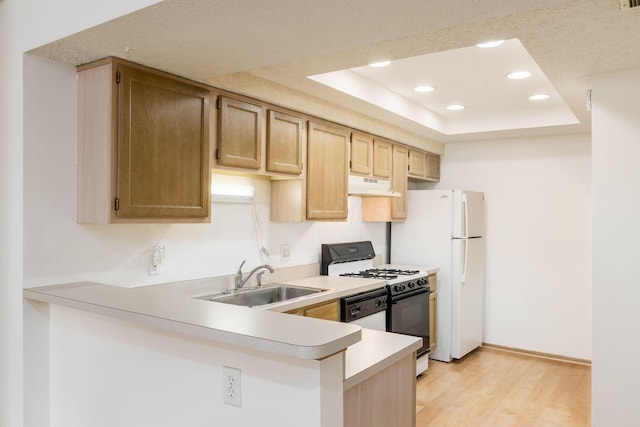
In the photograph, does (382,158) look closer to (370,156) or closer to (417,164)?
(370,156)

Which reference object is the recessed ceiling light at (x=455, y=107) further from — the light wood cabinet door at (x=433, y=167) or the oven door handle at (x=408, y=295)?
the oven door handle at (x=408, y=295)

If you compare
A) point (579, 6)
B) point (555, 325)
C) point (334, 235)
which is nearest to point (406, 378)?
point (579, 6)

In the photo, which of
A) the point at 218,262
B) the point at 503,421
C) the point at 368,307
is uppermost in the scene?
the point at 218,262

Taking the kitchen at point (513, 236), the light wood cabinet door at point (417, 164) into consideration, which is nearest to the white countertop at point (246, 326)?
the kitchen at point (513, 236)

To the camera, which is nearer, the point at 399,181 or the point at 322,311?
the point at 322,311

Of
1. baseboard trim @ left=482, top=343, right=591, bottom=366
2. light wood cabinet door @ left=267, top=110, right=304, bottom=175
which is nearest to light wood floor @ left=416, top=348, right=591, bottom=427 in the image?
baseboard trim @ left=482, top=343, right=591, bottom=366

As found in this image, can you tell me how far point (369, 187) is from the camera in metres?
4.21

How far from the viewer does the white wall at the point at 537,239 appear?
15.9 ft

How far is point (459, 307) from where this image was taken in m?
4.71

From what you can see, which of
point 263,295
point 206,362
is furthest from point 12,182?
point 263,295

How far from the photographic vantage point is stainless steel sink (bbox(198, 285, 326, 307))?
3064 mm

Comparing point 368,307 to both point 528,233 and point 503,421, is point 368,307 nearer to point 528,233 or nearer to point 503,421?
point 503,421

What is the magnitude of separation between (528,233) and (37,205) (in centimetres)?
461

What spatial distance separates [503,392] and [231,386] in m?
3.19
